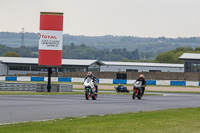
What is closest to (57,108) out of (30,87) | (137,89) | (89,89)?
(89,89)

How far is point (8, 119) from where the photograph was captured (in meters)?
13.4

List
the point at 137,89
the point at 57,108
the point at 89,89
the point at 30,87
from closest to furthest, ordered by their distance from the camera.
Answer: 1. the point at 57,108
2. the point at 89,89
3. the point at 137,89
4. the point at 30,87

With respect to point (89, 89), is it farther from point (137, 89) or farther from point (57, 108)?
point (57, 108)

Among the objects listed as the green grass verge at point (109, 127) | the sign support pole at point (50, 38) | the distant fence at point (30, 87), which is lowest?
the green grass verge at point (109, 127)

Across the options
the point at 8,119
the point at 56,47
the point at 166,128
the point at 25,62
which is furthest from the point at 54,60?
the point at 25,62

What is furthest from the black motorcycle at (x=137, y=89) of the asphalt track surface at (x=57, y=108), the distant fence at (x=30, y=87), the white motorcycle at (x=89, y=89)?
the distant fence at (x=30, y=87)

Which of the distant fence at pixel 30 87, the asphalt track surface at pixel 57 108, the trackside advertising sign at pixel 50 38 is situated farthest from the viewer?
the distant fence at pixel 30 87

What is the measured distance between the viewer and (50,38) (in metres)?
33.9

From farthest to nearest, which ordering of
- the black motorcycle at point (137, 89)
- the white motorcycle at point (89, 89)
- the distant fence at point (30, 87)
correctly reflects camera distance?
the distant fence at point (30, 87) < the black motorcycle at point (137, 89) < the white motorcycle at point (89, 89)

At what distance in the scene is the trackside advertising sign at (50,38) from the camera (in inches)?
1316

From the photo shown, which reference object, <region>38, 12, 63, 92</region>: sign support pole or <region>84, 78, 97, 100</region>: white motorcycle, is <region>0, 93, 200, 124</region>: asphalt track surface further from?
<region>38, 12, 63, 92</region>: sign support pole

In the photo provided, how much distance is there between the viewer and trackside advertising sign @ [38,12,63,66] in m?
33.4

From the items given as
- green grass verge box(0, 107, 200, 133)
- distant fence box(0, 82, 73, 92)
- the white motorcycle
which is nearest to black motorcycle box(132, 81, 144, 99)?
the white motorcycle

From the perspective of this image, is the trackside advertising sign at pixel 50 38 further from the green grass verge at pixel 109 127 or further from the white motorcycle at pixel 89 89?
the green grass verge at pixel 109 127
